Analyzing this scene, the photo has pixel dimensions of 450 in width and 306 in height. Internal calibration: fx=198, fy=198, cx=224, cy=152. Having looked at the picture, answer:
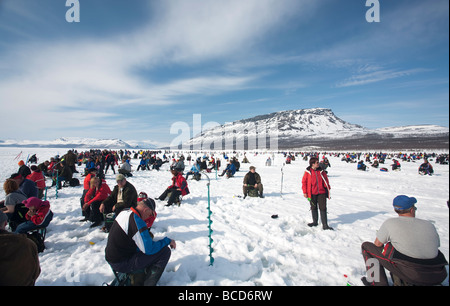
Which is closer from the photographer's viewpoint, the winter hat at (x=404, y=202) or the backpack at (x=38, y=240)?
the winter hat at (x=404, y=202)

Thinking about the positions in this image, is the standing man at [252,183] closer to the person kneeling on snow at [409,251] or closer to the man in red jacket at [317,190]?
the man in red jacket at [317,190]

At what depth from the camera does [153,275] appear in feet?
10.5

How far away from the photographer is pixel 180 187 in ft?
27.5

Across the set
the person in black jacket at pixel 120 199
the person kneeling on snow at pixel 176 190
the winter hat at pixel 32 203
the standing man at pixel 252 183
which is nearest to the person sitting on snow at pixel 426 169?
the standing man at pixel 252 183

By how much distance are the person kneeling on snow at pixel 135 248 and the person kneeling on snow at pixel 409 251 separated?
3492mm

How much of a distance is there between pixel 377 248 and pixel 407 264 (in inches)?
20.1

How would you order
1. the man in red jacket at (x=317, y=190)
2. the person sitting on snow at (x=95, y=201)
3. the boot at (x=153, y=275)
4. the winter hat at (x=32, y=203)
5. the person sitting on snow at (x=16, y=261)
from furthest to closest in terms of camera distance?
the person sitting on snow at (x=95, y=201), the man in red jacket at (x=317, y=190), the winter hat at (x=32, y=203), the boot at (x=153, y=275), the person sitting on snow at (x=16, y=261)

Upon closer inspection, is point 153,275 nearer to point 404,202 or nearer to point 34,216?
point 34,216

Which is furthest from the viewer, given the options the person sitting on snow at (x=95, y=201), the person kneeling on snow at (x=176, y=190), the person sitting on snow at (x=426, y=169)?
the person sitting on snow at (x=426, y=169)

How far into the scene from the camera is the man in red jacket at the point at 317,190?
5574 millimetres

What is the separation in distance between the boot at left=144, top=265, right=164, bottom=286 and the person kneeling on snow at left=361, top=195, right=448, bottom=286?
11.4 ft

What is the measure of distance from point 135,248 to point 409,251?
13.1ft
